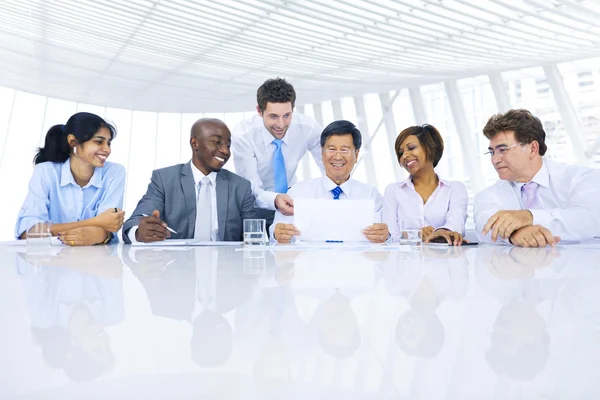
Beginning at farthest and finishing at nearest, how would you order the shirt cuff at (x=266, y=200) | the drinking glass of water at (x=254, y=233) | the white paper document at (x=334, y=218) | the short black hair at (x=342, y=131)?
the shirt cuff at (x=266, y=200) < the short black hair at (x=342, y=131) < the white paper document at (x=334, y=218) < the drinking glass of water at (x=254, y=233)

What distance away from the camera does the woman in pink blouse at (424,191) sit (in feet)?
13.0

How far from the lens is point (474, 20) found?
40.1 feet

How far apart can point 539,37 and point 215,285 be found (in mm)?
13489

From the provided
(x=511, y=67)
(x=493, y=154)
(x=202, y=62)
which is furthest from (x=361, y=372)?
(x=202, y=62)

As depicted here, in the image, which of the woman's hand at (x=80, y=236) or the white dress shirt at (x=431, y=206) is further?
the white dress shirt at (x=431, y=206)

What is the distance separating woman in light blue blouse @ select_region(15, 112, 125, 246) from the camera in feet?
12.9

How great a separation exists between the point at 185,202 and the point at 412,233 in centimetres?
179

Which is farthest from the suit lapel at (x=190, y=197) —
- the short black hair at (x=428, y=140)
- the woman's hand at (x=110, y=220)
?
the short black hair at (x=428, y=140)

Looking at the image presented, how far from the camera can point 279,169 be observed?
4.97m

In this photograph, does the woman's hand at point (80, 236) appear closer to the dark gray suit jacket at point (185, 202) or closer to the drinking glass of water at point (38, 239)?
the dark gray suit jacket at point (185, 202)

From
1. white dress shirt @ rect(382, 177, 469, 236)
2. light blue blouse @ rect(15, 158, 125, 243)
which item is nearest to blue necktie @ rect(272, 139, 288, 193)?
white dress shirt @ rect(382, 177, 469, 236)

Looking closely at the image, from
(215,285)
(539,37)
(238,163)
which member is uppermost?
(539,37)

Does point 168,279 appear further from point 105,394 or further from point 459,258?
point 459,258

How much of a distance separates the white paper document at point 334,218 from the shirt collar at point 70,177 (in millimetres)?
1682
